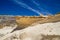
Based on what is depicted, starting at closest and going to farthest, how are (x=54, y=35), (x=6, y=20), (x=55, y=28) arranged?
1. (x=54, y=35)
2. (x=55, y=28)
3. (x=6, y=20)

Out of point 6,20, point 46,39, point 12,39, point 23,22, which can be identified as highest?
point 6,20

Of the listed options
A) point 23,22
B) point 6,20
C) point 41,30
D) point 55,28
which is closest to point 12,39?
point 41,30

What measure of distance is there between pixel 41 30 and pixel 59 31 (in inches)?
33.4

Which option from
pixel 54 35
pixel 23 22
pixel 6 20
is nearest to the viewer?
pixel 54 35

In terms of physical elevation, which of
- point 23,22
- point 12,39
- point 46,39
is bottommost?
point 46,39

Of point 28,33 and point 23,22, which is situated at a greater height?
point 23,22

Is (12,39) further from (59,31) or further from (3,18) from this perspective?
(3,18)

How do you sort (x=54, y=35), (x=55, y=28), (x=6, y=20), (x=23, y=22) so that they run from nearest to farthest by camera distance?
(x=54, y=35), (x=55, y=28), (x=23, y=22), (x=6, y=20)

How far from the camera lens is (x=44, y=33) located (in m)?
6.17

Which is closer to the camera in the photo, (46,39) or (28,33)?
(46,39)

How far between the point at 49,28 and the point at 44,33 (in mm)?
567

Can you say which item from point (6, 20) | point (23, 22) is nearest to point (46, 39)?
point (23, 22)

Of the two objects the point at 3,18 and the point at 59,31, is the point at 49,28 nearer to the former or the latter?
the point at 59,31

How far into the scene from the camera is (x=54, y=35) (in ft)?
19.1
